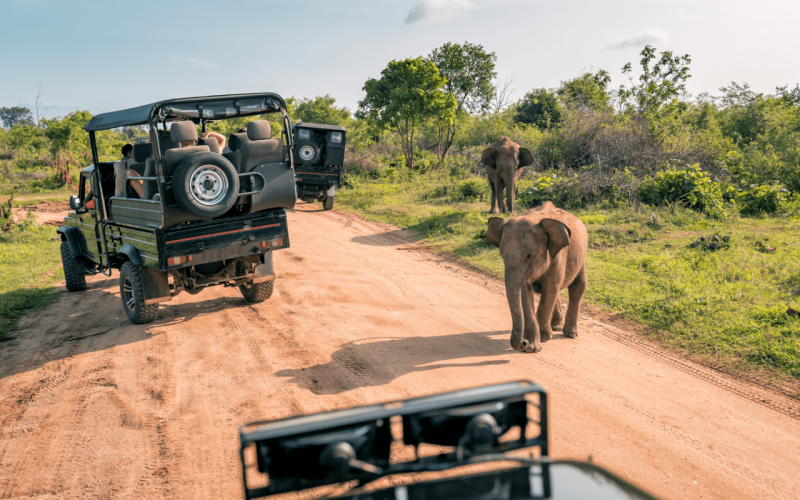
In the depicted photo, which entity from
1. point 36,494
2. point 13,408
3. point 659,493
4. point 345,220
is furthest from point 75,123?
point 659,493

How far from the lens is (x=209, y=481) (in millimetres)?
3967

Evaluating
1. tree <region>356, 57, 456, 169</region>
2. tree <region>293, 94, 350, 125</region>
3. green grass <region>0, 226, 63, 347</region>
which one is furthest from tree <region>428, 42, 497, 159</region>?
green grass <region>0, 226, 63, 347</region>

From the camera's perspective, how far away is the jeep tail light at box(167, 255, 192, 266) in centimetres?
673

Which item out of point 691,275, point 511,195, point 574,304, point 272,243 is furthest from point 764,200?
point 272,243

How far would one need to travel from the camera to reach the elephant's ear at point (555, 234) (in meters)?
5.68

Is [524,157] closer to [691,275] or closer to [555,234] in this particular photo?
[691,275]

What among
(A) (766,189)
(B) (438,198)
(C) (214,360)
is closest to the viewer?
(C) (214,360)

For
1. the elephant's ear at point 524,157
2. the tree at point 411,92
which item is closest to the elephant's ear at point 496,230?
the elephant's ear at point 524,157

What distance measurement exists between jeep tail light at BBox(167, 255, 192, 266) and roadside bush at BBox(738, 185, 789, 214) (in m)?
12.2

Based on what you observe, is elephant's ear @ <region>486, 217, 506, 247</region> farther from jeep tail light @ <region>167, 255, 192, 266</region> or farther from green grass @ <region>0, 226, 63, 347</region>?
green grass @ <region>0, 226, 63, 347</region>

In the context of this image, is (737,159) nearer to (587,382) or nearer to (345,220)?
(345,220)

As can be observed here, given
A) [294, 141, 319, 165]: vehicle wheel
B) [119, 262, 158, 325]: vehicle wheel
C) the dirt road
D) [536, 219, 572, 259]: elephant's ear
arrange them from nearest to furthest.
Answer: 1. the dirt road
2. [536, 219, 572, 259]: elephant's ear
3. [119, 262, 158, 325]: vehicle wheel
4. [294, 141, 319, 165]: vehicle wheel

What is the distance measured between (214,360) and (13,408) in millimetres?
1931

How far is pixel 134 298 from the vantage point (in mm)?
7426
